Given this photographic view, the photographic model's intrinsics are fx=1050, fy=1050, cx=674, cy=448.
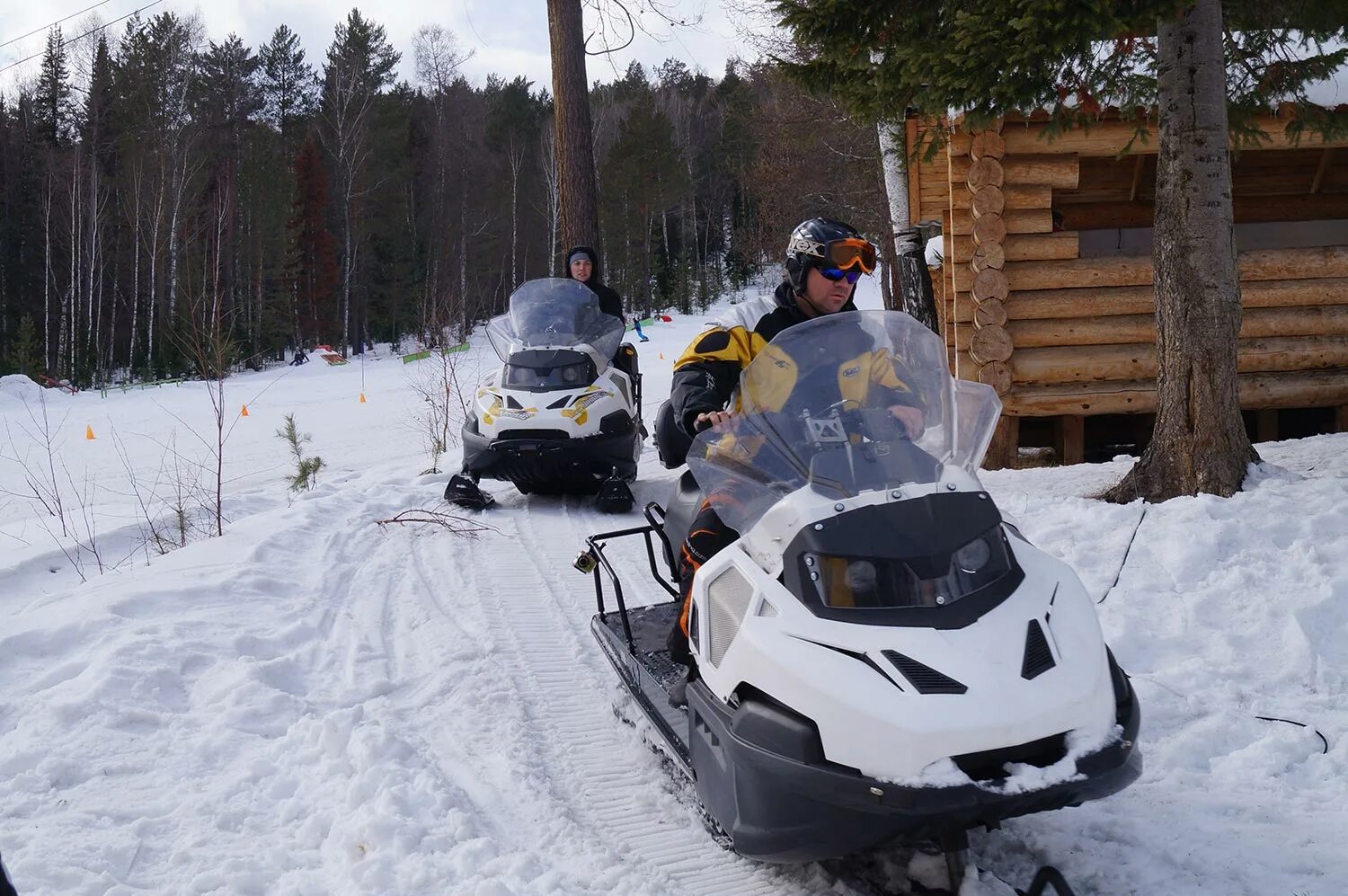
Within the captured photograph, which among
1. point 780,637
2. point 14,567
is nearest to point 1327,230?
point 780,637

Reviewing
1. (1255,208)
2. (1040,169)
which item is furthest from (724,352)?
(1255,208)

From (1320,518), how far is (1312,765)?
184 cm

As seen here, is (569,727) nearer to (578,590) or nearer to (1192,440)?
(578,590)

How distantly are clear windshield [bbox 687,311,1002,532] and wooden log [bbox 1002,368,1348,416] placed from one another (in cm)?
538

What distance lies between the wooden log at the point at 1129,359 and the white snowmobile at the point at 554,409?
9.76 feet

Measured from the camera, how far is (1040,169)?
26.7 feet

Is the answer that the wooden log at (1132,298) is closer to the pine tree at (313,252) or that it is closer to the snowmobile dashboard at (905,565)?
the snowmobile dashboard at (905,565)

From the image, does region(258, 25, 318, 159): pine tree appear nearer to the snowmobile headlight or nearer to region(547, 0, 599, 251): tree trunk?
region(547, 0, 599, 251): tree trunk

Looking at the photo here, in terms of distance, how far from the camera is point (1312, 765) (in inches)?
129

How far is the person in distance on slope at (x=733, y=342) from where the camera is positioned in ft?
10.9

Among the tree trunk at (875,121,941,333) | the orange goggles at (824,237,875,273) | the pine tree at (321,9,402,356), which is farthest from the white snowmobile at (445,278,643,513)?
the pine tree at (321,9,402,356)

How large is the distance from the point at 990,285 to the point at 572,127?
192 inches

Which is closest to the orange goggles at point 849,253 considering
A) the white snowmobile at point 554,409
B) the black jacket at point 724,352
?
the black jacket at point 724,352

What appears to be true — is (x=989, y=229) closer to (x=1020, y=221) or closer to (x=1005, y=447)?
(x=1020, y=221)
